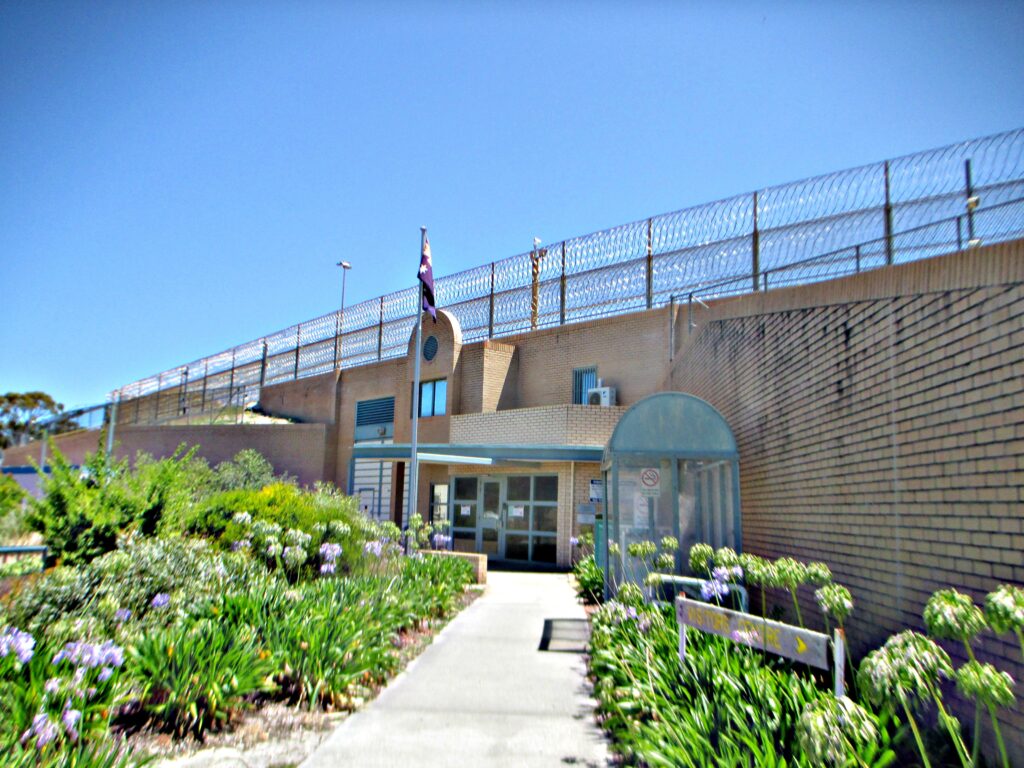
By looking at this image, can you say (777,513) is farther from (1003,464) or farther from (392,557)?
(392,557)

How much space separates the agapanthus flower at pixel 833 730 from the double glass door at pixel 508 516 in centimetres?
1581

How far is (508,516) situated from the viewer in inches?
800

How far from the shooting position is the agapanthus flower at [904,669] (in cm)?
313

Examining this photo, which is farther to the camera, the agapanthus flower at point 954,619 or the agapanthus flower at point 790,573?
the agapanthus flower at point 790,573

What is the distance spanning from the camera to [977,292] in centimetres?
452

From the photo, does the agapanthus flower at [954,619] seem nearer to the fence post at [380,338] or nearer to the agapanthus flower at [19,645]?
the agapanthus flower at [19,645]

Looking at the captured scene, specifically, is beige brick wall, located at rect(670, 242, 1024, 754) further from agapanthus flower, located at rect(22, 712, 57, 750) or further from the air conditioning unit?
the air conditioning unit

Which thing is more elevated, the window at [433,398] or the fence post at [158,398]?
the fence post at [158,398]

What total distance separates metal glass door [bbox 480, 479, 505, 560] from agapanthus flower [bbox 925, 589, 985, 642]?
17.4 m

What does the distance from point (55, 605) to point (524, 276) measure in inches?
733

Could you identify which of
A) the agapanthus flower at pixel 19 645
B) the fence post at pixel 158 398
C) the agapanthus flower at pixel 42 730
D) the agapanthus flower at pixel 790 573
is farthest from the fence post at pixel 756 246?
the fence post at pixel 158 398

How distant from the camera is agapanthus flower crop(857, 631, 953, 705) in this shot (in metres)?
3.13

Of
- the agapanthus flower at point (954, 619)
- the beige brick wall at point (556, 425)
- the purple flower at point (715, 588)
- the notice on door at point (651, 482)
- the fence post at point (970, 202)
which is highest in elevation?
the fence post at point (970, 202)

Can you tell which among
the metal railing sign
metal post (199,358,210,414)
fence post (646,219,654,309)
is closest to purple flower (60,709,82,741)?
the metal railing sign
